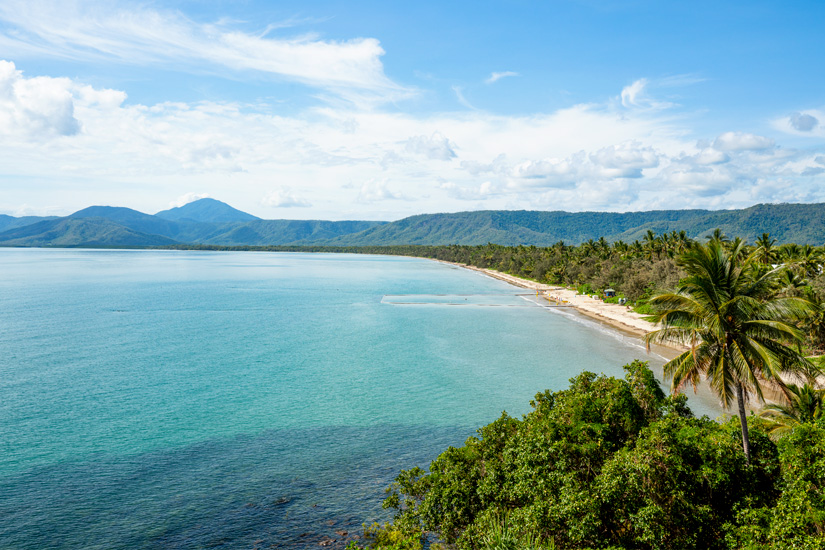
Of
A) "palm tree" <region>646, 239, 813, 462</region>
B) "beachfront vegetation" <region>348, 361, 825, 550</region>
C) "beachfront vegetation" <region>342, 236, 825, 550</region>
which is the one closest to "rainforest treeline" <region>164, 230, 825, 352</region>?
"palm tree" <region>646, 239, 813, 462</region>

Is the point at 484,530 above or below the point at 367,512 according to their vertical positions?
above

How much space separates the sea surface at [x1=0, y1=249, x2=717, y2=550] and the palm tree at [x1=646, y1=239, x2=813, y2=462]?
14.0 m

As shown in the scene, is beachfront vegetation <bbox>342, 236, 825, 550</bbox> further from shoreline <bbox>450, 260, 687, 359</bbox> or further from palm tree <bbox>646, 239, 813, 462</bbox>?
shoreline <bbox>450, 260, 687, 359</bbox>

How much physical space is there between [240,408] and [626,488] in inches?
1122

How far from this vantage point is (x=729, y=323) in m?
15.9

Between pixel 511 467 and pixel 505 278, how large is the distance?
14390 centimetres

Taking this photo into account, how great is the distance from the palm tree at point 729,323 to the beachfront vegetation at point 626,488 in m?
1.30

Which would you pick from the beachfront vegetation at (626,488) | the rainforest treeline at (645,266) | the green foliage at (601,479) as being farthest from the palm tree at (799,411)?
the rainforest treeline at (645,266)

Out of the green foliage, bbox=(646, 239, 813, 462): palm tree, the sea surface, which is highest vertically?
bbox=(646, 239, 813, 462): palm tree

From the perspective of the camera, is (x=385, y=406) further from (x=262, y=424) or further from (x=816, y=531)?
(x=816, y=531)

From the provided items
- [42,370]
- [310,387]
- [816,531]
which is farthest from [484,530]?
[42,370]

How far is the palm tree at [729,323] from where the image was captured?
599 inches

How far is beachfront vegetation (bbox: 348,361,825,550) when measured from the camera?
41.3ft

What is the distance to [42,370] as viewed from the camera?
4334 cm
